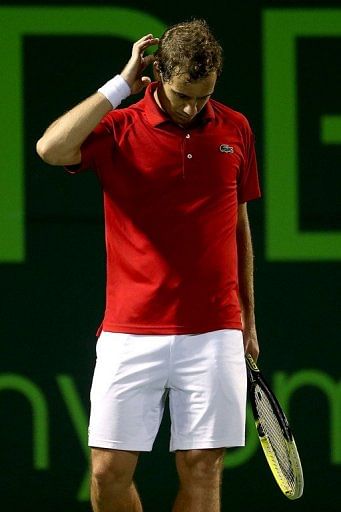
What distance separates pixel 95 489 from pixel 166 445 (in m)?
1.24

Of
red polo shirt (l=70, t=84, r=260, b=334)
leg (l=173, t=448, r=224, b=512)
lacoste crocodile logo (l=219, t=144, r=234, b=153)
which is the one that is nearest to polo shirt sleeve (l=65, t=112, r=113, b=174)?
red polo shirt (l=70, t=84, r=260, b=334)

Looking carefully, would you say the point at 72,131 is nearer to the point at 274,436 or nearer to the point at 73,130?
the point at 73,130

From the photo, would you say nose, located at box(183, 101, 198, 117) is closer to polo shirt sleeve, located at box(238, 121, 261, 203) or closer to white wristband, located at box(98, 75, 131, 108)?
white wristband, located at box(98, 75, 131, 108)

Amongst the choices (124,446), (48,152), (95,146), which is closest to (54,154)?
(48,152)

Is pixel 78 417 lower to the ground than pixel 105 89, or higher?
lower

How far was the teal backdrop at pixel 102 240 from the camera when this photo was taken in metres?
5.81

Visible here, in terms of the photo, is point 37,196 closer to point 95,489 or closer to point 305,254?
point 305,254

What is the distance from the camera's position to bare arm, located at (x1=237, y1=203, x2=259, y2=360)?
489cm

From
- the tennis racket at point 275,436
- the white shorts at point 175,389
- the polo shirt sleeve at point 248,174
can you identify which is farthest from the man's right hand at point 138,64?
the tennis racket at point 275,436

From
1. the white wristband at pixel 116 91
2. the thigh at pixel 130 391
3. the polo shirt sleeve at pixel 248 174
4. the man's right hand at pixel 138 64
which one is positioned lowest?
the thigh at pixel 130 391

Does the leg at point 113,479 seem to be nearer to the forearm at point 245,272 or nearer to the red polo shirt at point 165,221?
the red polo shirt at point 165,221

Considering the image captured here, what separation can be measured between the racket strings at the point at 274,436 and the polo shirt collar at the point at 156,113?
0.92 meters

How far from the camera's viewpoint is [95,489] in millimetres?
4707

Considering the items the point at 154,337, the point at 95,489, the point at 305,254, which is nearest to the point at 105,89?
the point at 154,337
